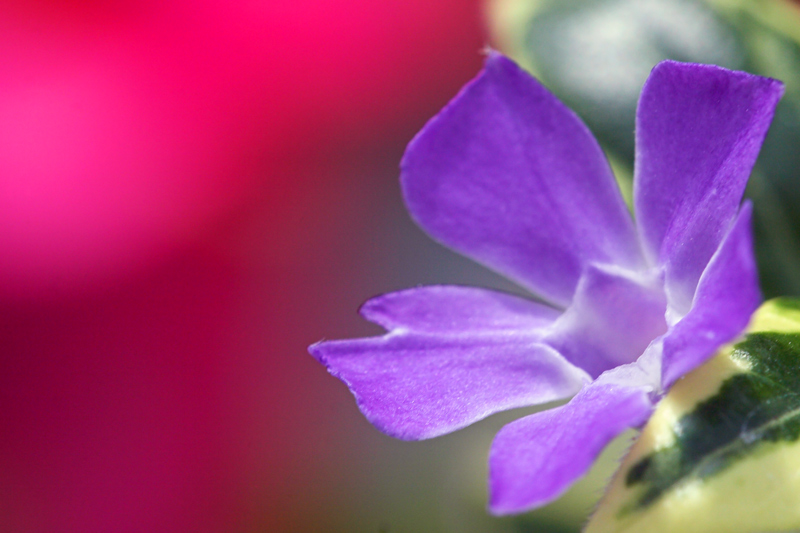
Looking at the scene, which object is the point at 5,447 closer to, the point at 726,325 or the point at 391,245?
the point at 391,245

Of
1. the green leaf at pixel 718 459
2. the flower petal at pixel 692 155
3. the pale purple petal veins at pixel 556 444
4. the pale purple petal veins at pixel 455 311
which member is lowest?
the green leaf at pixel 718 459

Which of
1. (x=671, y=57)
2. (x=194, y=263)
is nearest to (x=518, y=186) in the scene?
(x=671, y=57)

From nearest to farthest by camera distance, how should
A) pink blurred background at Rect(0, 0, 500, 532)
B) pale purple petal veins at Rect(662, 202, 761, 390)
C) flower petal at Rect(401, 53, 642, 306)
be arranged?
1. pale purple petal veins at Rect(662, 202, 761, 390)
2. flower petal at Rect(401, 53, 642, 306)
3. pink blurred background at Rect(0, 0, 500, 532)

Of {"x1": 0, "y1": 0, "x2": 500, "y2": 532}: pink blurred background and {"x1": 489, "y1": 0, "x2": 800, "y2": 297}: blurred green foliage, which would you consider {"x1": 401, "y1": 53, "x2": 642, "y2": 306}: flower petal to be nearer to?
{"x1": 489, "y1": 0, "x2": 800, "y2": 297}: blurred green foliage

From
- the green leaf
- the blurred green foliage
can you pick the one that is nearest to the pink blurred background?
the blurred green foliage

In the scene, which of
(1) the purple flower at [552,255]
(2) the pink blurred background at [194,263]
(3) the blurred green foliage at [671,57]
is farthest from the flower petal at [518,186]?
(2) the pink blurred background at [194,263]

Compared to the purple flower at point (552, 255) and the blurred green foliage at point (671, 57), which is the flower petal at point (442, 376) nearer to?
the purple flower at point (552, 255)

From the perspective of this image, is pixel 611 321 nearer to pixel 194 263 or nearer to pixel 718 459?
pixel 718 459
